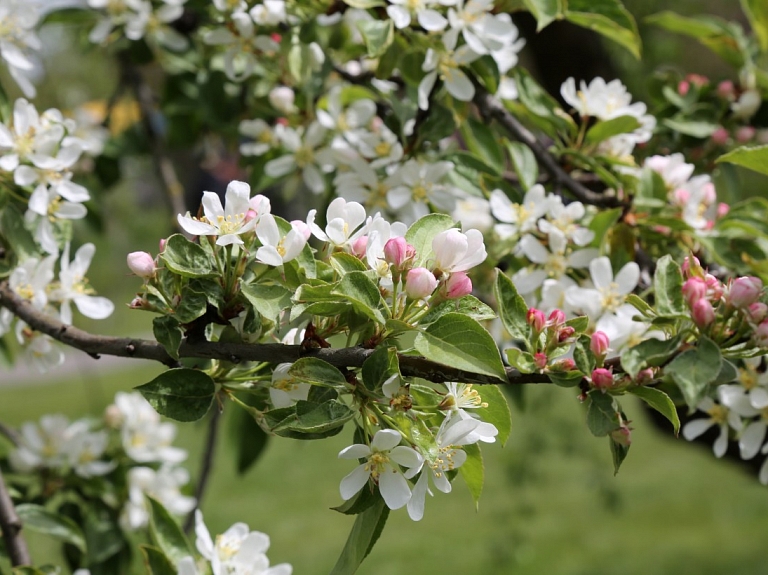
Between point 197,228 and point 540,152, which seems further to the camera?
point 540,152

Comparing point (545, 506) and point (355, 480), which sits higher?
point (355, 480)

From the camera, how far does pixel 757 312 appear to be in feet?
2.88

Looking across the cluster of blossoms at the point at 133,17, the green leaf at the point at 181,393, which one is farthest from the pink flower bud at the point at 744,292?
the cluster of blossoms at the point at 133,17

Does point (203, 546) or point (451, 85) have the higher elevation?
point (451, 85)

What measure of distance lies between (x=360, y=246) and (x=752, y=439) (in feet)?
2.37

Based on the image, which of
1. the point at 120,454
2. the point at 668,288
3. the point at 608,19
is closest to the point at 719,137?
the point at 608,19

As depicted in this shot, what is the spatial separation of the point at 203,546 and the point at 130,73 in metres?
1.75

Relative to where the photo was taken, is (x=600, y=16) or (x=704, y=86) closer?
(x=600, y=16)

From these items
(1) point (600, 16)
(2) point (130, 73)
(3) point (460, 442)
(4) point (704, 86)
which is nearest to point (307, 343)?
(3) point (460, 442)

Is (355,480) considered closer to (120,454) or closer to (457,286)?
(457,286)

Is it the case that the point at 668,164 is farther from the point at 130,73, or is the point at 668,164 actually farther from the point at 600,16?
the point at 130,73

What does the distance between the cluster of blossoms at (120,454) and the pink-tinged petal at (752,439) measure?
114 cm

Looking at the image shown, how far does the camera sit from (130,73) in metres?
2.54

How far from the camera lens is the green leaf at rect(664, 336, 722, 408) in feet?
2.70
